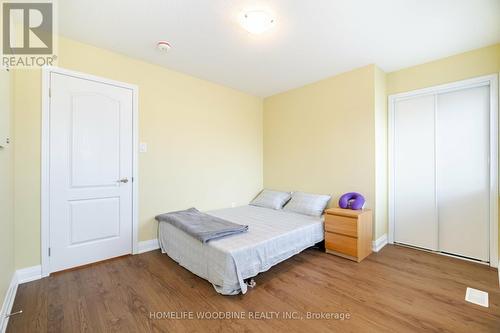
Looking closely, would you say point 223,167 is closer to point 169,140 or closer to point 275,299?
point 169,140

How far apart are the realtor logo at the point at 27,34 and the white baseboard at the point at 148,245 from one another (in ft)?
7.43

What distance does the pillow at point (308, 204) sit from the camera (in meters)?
3.28

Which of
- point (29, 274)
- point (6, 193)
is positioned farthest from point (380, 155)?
point (29, 274)

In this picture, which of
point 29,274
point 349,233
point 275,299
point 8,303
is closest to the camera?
point 8,303

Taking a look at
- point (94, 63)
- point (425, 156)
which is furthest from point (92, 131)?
point (425, 156)

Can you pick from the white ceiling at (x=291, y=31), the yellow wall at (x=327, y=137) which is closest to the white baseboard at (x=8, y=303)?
the white ceiling at (x=291, y=31)

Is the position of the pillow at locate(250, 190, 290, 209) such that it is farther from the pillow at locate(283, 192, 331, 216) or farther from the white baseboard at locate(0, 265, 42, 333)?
the white baseboard at locate(0, 265, 42, 333)

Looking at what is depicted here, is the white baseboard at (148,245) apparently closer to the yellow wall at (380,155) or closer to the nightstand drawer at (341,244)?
the nightstand drawer at (341,244)

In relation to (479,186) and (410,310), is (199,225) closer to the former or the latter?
(410,310)

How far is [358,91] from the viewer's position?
10.3ft

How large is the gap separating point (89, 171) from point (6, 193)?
75 cm

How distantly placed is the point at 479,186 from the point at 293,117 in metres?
2.63

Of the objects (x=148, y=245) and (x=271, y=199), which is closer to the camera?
(x=148, y=245)

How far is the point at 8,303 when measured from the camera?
1.77 metres
